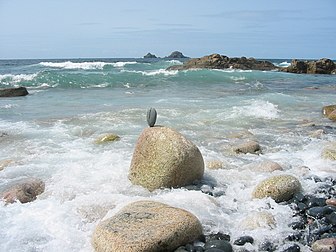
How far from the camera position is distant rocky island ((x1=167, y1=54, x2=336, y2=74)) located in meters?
43.1

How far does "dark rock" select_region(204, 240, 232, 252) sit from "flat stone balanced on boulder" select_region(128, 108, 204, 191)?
184 centimetres

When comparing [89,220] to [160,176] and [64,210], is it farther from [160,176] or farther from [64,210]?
[160,176]

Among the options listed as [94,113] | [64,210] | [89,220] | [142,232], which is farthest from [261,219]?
[94,113]

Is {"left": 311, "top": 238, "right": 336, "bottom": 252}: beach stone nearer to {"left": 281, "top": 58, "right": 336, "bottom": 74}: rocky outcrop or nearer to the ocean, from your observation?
the ocean

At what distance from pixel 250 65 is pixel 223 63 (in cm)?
373

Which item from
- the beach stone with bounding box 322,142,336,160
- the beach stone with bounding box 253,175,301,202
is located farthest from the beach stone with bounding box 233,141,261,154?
the beach stone with bounding box 253,175,301,202

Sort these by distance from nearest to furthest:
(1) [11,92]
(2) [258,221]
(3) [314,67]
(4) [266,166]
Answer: (2) [258,221] → (4) [266,166] → (1) [11,92] → (3) [314,67]

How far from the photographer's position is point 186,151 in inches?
247

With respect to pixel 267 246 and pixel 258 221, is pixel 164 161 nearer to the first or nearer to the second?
pixel 258 221

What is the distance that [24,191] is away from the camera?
6.07m

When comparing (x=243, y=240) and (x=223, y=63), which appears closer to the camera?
(x=243, y=240)

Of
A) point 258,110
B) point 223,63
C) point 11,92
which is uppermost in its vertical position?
point 223,63

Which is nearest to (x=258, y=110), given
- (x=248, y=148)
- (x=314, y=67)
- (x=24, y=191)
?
(x=248, y=148)

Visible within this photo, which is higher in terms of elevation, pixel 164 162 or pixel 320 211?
pixel 164 162
